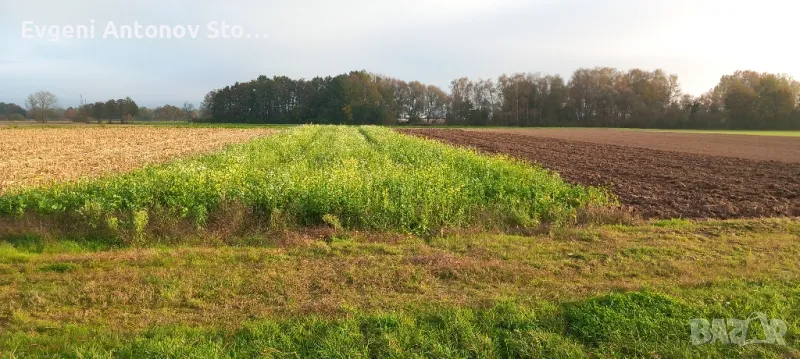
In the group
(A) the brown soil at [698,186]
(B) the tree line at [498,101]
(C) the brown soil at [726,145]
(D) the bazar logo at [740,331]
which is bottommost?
(D) the bazar logo at [740,331]

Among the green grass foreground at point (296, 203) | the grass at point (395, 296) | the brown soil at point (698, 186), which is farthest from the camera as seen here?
the brown soil at point (698, 186)

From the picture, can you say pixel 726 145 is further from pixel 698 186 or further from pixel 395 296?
pixel 395 296

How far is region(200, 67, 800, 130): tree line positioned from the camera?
326 feet

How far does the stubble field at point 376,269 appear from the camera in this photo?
4105 mm

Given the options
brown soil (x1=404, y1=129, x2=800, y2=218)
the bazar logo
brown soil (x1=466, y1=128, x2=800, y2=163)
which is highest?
brown soil (x1=466, y1=128, x2=800, y2=163)

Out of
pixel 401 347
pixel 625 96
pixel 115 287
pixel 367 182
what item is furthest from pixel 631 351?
pixel 625 96

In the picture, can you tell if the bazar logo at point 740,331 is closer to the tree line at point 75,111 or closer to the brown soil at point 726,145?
the brown soil at point 726,145

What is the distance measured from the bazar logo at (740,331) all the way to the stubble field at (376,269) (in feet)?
0.19

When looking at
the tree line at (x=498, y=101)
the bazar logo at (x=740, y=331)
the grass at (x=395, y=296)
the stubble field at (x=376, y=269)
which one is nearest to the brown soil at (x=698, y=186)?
the stubble field at (x=376, y=269)

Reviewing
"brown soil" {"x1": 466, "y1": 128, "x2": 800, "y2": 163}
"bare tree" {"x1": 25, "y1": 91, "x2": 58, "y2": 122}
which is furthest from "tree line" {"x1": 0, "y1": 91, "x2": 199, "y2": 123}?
"brown soil" {"x1": 466, "y1": 128, "x2": 800, "y2": 163}

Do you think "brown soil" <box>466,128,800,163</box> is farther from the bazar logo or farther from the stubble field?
the bazar logo

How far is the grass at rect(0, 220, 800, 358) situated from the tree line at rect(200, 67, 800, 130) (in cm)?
9929

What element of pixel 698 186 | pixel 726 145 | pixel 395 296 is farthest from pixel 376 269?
pixel 726 145

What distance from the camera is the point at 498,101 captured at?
379 ft
